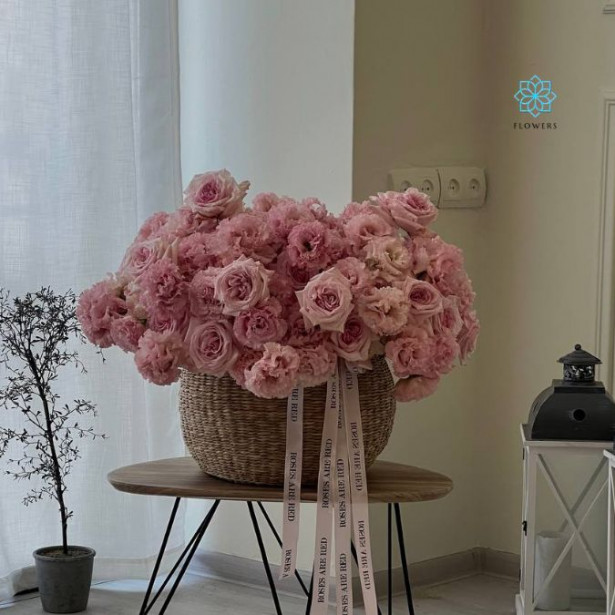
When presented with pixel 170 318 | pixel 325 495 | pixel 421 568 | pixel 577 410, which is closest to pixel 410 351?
pixel 325 495

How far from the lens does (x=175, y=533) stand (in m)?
3.24

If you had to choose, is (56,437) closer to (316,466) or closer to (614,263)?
(316,466)

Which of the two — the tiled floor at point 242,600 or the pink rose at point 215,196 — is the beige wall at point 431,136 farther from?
the pink rose at point 215,196

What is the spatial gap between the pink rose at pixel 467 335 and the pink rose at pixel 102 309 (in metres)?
0.56

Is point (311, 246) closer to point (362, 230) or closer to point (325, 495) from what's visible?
point (362, 230)

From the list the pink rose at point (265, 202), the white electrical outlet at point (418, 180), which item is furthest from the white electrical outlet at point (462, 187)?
A: the pink rose at point (265, 202)

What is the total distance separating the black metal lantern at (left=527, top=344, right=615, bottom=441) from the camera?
8.71 feet

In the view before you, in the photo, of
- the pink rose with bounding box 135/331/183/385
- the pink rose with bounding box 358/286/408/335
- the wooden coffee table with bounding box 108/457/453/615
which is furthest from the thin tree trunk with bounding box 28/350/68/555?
the pink rose with bounding box 358/286/408/335

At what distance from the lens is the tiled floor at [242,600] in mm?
2928

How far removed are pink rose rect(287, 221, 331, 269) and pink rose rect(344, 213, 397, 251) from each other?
47 mm

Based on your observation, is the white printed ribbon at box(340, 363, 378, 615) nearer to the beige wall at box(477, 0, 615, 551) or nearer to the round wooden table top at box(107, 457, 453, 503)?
the round wooden table top at box(107, 457, 453, 503)

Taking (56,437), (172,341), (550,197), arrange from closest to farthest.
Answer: (172,341) < (56,437) < (550,197)

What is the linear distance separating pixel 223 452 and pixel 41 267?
123 cm

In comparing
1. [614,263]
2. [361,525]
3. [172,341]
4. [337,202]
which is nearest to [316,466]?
[361,525]
